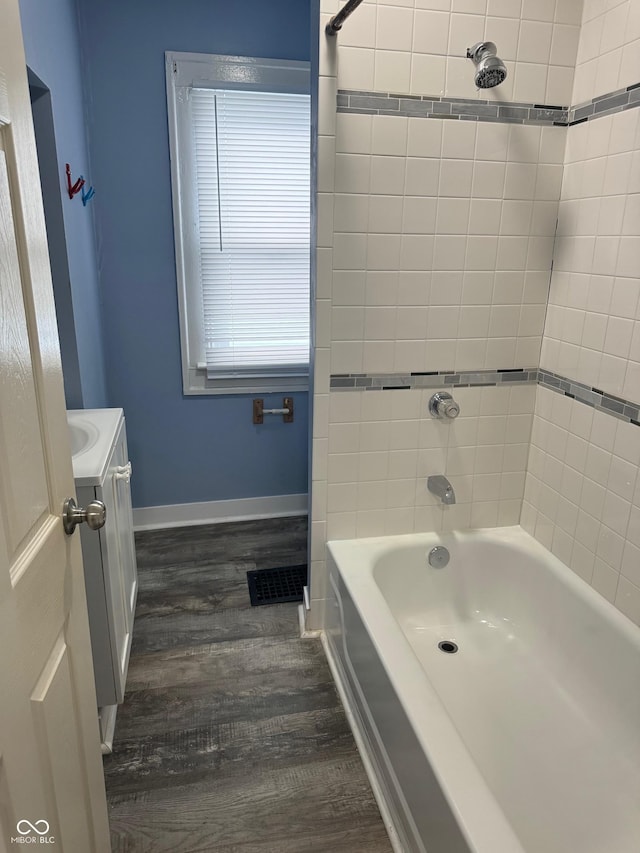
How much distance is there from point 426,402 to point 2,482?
5.06ft

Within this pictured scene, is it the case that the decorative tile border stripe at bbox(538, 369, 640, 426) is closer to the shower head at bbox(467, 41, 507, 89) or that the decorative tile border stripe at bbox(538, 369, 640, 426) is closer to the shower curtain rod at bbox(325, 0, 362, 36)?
the shower head at bbox(467, 41, 507, 89)

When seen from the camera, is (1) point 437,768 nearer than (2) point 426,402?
Yes

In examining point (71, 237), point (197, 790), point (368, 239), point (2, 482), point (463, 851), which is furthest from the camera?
point (71, 237)

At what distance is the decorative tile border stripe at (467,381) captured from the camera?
1.93 meters

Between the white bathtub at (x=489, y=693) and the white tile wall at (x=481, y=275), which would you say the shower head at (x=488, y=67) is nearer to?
the white tile wall at (x=481, y=275)

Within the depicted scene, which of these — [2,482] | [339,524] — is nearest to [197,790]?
[339,524]

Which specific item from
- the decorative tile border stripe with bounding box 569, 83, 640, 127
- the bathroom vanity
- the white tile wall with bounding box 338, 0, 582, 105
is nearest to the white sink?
the bathroom vanity

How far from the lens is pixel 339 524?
7.16 feet

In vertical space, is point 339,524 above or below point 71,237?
below

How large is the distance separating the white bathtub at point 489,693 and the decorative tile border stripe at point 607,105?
57.2 inches

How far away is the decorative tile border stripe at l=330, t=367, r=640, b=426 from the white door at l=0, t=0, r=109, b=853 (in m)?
1.11

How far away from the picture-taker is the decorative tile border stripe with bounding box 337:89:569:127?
179 centimetres

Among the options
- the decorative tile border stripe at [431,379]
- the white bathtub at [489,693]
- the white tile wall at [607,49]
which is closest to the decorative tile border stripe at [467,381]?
the decorative tile border stripe at [431,379]

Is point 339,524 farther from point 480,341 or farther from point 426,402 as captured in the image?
point 480,341
